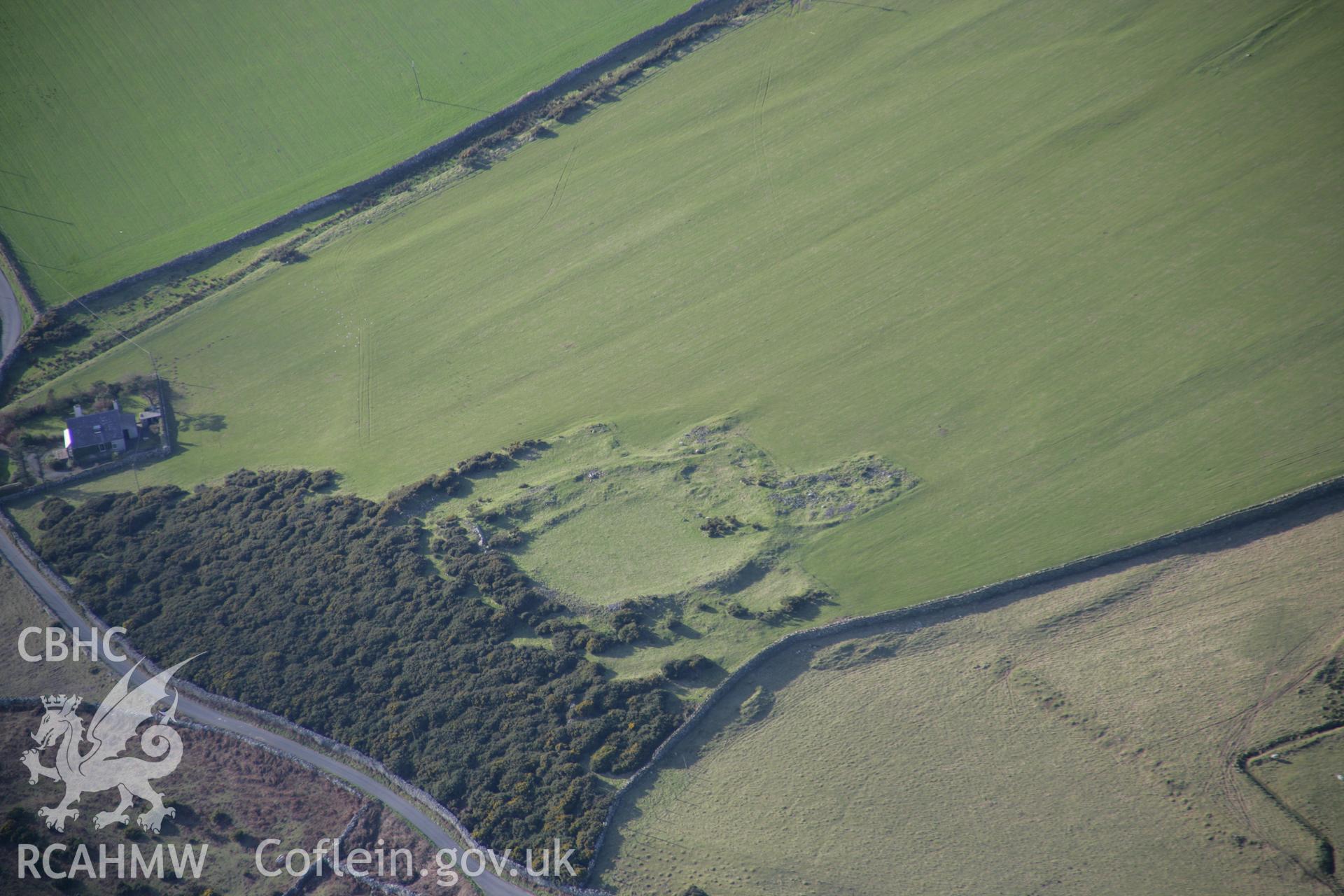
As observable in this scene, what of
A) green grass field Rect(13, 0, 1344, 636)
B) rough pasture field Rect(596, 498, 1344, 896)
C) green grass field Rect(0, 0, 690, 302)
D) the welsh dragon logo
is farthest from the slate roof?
rough pasture field Rect(596, 498, 1344, 896)

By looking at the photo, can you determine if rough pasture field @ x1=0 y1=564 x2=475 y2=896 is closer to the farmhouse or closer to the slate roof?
the farmhouse

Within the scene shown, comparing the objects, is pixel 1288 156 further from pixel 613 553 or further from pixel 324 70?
pixel 324 70

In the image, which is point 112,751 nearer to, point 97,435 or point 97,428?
point 97,435

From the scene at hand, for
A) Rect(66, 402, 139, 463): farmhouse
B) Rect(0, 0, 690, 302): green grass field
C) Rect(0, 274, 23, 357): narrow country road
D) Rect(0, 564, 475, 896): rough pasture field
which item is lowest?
Rect(0, 564, 475, 896): rough pasture field

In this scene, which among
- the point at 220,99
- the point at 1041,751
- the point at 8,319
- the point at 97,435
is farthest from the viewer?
the point at 220,99

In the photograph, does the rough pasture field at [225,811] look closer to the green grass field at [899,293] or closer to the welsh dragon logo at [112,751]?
the welsh dragon logo at [112,751]

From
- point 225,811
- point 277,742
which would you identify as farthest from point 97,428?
point 225,811
